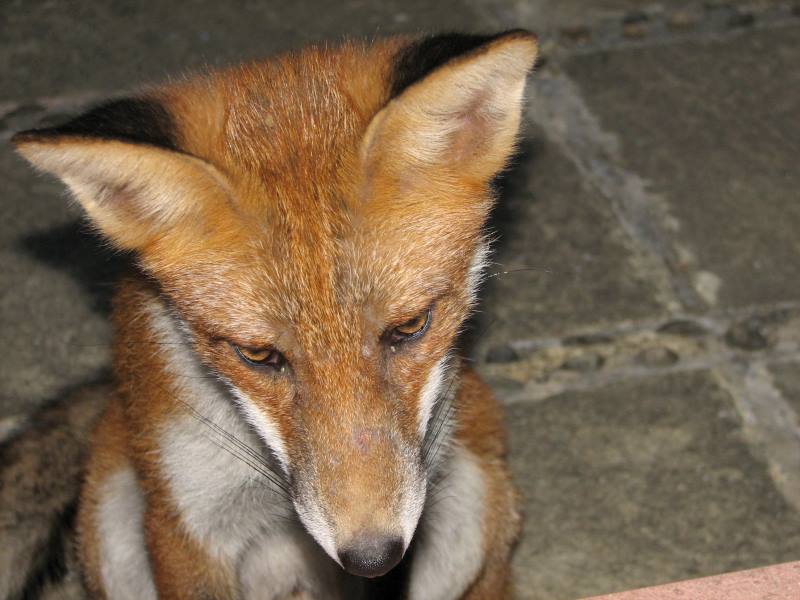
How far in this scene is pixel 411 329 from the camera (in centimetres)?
285

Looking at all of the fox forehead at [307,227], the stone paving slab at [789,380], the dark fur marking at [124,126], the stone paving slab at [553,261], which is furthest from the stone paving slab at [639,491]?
the dark fur marking at [124,126]

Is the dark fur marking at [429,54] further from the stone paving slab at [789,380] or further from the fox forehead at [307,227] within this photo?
the stone paving slab at [789,380]

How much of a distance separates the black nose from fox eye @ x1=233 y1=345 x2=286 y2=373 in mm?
480

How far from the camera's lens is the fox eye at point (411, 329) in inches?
111

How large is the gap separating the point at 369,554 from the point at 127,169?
108 cm

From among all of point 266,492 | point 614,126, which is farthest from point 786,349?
point 266,492

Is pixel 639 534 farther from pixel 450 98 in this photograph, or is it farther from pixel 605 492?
pixel 450 98

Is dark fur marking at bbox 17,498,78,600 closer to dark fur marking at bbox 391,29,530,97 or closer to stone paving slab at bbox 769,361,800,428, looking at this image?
dark fur marking at bbox 391,29,530,97

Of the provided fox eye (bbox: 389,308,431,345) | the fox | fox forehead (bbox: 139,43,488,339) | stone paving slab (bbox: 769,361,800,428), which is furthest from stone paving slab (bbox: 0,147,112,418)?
stone paving slab (bbox: 769,361,800,428)

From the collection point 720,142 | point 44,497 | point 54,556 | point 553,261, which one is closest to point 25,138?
point 44,497

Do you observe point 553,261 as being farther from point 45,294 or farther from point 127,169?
point 127,169

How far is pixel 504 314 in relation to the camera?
4816 millimetres

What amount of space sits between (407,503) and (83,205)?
1.11 metres

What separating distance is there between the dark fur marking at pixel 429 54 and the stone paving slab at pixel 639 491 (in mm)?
1888
